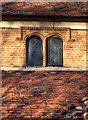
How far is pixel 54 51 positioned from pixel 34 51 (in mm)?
664

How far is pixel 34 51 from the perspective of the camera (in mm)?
15414

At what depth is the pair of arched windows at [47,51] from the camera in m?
15.3

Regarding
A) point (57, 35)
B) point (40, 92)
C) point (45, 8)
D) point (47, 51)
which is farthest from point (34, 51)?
point (40, 92)

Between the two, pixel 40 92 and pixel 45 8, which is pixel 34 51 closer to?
pixel 45 8

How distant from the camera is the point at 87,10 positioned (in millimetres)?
15680

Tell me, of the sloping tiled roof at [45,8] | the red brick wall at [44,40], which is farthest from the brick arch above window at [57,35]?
the sloping tiled roof at [45,8]

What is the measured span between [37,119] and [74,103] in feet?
3.96

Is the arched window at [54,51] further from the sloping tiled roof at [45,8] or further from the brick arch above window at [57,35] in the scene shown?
the sloping tiled roof at [45,8]

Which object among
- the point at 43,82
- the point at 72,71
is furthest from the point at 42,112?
the point at 72,71

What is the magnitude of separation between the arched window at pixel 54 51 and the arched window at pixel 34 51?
268 millimetres

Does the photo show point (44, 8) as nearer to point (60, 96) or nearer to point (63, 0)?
point (63, 0)

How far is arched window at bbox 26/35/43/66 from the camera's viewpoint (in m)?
15.3

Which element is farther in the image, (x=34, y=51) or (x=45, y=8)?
(x=45, y=8)

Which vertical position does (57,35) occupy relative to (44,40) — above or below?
above
